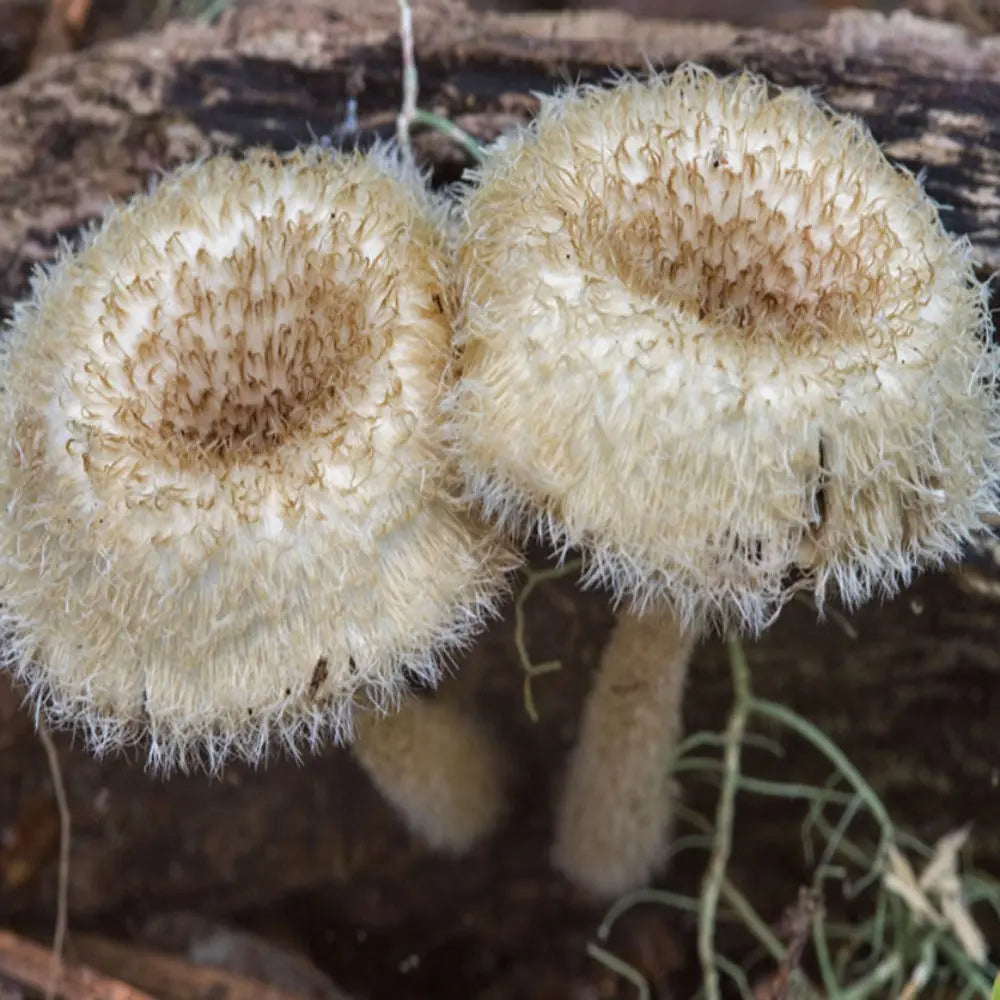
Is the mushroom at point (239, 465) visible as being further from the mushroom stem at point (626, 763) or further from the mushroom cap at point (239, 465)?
the mushroom stem at point (626, 763)

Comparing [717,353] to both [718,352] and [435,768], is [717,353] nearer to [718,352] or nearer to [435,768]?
[718,352]

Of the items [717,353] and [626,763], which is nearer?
[717,353]

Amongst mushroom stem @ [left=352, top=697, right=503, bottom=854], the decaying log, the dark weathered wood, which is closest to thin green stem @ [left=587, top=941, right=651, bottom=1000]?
the decaying log

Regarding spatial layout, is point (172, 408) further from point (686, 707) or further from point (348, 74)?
point (686, 707)

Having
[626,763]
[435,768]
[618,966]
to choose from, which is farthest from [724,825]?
[435,768]

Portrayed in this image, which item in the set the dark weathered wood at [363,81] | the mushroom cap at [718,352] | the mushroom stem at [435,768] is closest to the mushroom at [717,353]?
the mushroom cap at [718,352]
